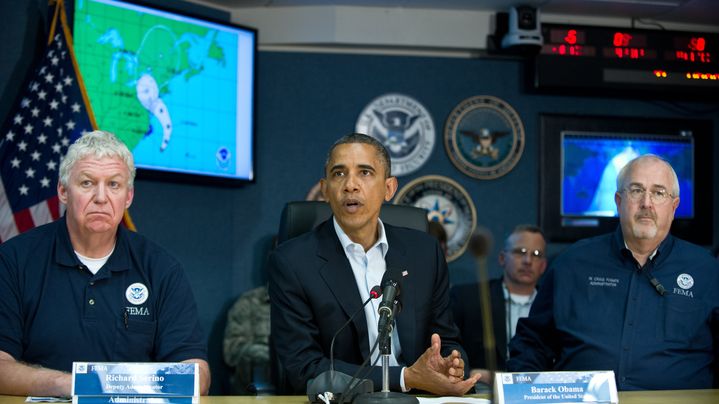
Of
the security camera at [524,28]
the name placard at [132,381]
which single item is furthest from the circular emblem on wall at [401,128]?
the name placard at [132,381]

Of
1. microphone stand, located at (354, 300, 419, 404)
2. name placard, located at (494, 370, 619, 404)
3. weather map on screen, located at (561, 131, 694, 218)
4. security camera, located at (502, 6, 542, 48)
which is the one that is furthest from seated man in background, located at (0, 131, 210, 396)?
weather map on screen, located at (561, 131, 694, 218)

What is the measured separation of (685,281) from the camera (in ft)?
9.19

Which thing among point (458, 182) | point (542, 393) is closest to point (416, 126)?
point (458, 182)

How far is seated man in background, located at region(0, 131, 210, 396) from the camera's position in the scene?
2355 millimetres

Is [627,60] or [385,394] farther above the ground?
[627,60]

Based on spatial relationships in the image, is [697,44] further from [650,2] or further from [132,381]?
[132,381]

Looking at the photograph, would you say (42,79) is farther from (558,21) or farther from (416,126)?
(558,21)

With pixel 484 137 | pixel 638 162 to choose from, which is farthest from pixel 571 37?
pixel 638 162

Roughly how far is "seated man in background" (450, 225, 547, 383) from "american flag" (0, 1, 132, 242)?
1.67m

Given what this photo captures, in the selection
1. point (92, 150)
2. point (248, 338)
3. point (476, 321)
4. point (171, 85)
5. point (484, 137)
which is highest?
point (171, 85)

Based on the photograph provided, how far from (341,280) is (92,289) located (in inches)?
27.2

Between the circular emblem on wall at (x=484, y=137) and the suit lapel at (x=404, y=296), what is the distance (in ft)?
8.34

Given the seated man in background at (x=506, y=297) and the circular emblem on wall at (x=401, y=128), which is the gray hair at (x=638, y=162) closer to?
the seated man in background at (x=506, y=297)

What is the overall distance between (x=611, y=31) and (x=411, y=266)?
9.68 feet
